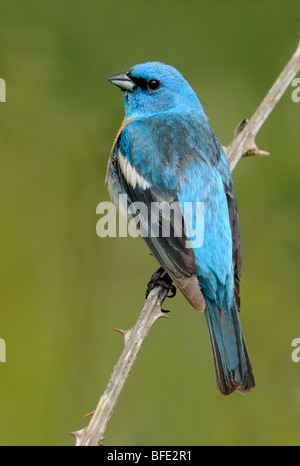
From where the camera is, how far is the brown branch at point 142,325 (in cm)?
302

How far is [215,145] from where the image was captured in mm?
4480

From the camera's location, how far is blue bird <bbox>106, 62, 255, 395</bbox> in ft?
13.3

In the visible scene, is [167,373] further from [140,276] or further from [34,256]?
[34,256]

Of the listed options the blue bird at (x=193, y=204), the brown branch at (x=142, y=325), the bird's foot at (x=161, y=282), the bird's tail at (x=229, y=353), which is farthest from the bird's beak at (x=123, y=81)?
the bird's tail at (x=229, y=353)

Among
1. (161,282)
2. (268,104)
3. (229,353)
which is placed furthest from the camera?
(268,104)

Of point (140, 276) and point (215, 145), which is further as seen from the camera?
point (140, 276)

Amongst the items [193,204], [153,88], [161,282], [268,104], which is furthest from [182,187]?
[153,88]

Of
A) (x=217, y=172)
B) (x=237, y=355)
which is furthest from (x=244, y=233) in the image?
(x=237, y=355)

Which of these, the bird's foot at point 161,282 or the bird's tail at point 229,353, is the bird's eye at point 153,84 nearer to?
the bird's foot at point 161,282

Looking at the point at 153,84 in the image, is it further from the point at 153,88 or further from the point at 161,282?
the point at 161,282

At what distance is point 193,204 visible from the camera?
4.12 meters

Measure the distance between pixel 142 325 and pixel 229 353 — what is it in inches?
27.1

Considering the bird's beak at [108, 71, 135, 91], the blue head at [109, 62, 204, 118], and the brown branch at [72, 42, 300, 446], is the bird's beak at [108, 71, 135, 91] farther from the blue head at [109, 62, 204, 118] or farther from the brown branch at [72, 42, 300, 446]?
the brown branch at [72, 42, 300, 446]

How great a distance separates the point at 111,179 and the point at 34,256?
2.60 feet
